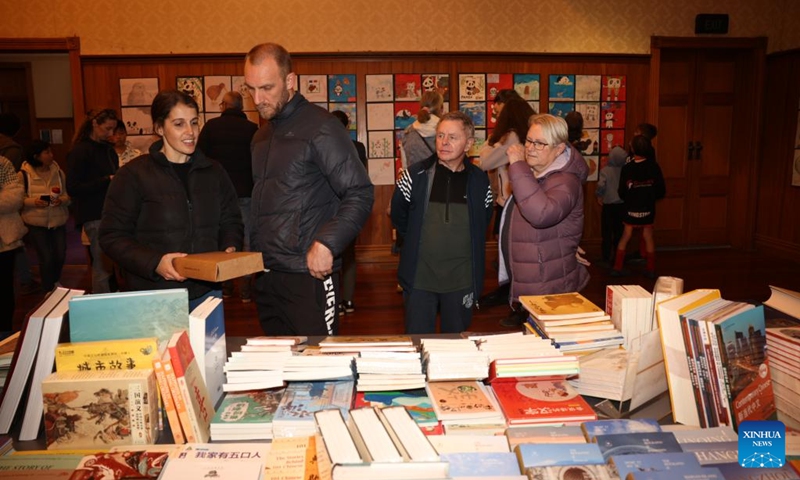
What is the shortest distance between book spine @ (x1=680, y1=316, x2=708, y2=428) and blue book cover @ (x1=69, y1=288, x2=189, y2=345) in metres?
1.30

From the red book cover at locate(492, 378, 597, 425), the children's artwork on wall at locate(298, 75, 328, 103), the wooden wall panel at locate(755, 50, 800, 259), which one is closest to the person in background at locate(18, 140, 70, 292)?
the children's artwork on wall at locate(298, 75, 328, 103)

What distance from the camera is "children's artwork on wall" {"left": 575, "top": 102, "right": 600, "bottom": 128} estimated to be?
7180 millimetres

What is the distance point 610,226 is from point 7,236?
18.6 feet

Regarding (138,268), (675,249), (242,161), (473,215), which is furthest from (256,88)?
(675,249)

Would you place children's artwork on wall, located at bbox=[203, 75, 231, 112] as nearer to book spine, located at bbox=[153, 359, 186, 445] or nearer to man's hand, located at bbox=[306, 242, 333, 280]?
man's hand, located at bbox=[306, 242, 333, 280]

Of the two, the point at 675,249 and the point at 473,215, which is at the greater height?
the point at 473,215

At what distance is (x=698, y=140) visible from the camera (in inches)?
296

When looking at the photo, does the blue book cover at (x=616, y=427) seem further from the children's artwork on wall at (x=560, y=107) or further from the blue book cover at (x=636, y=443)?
the children's artwork on wall at (x=560, y=107)

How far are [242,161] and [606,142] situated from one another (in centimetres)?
447

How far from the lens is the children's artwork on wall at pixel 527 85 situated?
7027 millimetres

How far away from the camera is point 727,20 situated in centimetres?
721

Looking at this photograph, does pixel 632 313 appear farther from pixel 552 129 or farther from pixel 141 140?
pixel 141 140

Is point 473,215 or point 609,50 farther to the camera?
point 609,50

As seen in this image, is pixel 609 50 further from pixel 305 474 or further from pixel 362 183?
pixel 305 474
